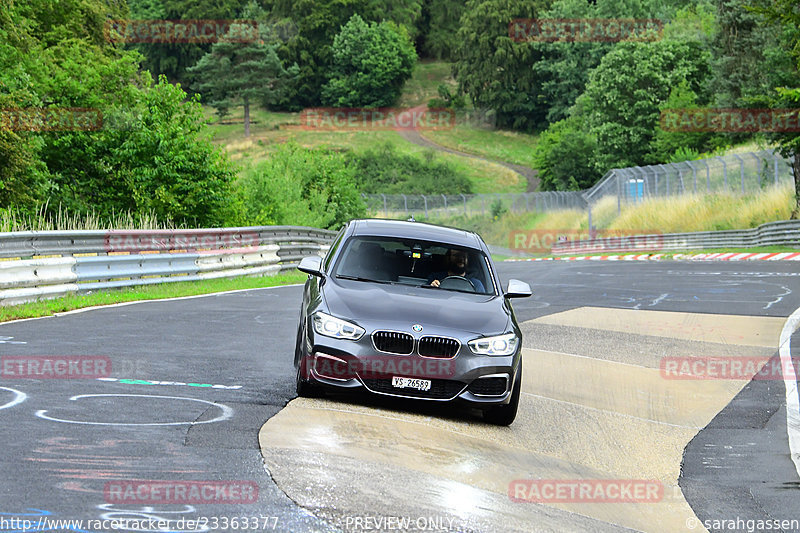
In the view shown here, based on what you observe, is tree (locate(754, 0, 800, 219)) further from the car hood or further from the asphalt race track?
the car hood

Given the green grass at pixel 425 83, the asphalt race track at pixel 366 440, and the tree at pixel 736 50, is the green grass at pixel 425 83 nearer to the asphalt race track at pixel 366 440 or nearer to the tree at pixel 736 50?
the tree at pixel 736 50

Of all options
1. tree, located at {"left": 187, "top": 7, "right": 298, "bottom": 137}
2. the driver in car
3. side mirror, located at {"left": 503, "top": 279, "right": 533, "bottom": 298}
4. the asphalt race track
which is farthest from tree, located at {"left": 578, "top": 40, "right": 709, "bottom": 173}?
side mirror, located at {"left": 503, "top": 279, "right": 533, "bottom": 298}

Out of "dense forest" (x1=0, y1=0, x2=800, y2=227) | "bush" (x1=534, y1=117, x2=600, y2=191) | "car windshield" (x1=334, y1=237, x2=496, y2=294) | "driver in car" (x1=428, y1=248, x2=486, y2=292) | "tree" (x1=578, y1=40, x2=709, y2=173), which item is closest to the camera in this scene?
"car windshield" (x1=334, y1=237, x2=496, y2=294)

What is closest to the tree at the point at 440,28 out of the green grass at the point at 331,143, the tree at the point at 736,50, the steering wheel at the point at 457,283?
the green grass at the point at 331,143

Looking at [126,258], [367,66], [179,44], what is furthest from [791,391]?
[179,44]

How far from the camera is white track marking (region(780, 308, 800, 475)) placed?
8.45m

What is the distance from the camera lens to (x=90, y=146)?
3111cm

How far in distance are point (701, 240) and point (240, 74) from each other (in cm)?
9441

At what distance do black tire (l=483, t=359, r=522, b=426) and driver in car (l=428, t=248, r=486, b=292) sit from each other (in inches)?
52.5

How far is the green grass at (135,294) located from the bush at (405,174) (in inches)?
3110

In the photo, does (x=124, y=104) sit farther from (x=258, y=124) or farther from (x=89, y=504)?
(x=258, y=124)

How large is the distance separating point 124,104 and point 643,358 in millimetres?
25146

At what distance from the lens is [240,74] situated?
435 ft

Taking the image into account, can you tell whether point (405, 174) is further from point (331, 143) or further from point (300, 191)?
point (300, 191)
